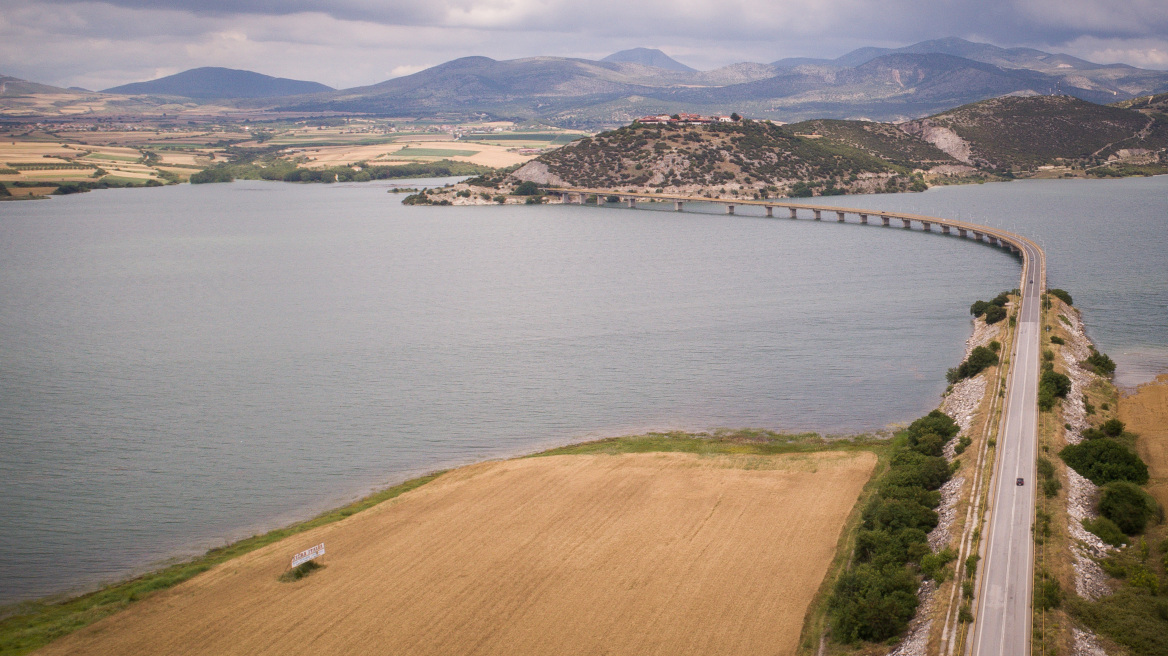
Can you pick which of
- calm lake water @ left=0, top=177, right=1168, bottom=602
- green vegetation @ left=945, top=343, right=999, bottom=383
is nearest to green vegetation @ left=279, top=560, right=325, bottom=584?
calm lake water @ left=0, top=177, right=1168, bottom=602

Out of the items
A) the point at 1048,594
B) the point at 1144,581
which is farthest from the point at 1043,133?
the point at 1048,594

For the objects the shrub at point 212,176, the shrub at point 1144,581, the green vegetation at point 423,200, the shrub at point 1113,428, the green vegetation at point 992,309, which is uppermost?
the shrub at point 212,176

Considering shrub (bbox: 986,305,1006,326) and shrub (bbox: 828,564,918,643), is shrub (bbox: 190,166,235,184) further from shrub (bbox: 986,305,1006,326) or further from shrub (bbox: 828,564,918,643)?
shrub (bbox: 828,564,918,643)

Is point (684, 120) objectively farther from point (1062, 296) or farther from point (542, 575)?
point (542, 575)

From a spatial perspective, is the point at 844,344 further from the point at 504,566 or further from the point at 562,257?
the point at 562,257

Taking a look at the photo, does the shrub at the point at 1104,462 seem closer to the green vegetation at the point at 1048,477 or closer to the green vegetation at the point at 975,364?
the green vegetation at the point at 1048,477

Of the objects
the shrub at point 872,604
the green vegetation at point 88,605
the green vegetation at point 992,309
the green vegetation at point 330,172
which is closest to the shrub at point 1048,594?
the shrub at point 872,604
